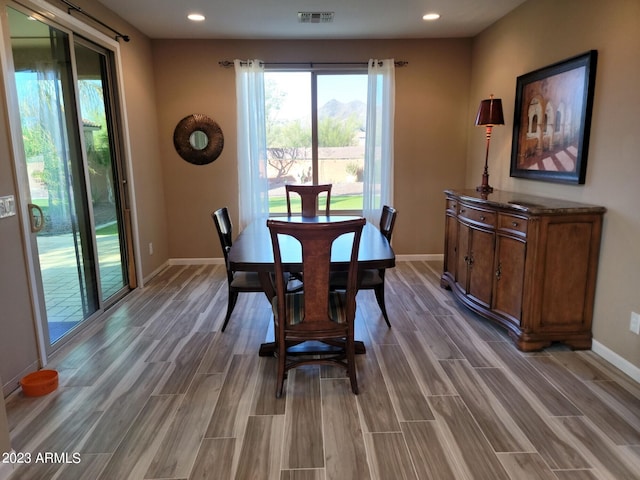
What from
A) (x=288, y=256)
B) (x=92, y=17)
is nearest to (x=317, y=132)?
(x=92, y=17)

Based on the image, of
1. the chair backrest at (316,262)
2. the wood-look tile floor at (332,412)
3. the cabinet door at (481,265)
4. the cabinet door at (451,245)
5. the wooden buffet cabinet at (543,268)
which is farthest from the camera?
the cabinet door at (451,245)

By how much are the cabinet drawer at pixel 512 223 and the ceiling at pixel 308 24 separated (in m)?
2.00

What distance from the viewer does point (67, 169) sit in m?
3.03

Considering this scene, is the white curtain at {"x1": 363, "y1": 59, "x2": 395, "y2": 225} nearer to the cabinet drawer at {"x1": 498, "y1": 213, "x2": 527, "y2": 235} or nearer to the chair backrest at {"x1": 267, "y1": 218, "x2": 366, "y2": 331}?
the cabinet drawer at {"x1": 498, "y1": 213, "x2": 527, "y2": 235}

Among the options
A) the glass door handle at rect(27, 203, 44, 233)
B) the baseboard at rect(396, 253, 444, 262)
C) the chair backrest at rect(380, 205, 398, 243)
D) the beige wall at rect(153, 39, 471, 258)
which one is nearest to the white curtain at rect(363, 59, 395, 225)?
the beige wall at rect(153, 39, 471, 258)

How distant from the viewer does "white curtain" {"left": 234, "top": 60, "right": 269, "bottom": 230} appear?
465 cm

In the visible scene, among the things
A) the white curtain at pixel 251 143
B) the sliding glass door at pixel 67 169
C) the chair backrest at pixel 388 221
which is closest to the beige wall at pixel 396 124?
the white curtain at pixel 251 143

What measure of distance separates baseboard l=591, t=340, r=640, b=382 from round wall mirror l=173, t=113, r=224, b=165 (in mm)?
4140

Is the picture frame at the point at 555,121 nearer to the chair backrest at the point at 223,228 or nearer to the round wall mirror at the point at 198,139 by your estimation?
the chair backrest at the point at 223,228

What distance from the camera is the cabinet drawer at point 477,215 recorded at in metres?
3.10

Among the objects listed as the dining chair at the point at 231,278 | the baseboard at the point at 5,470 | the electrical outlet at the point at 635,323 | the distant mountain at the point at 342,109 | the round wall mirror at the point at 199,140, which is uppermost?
the distant mountain at the point at 342,109

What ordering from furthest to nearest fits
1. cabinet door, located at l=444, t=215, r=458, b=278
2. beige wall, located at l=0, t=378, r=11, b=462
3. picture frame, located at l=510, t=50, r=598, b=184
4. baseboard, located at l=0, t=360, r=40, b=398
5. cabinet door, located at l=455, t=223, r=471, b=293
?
cabinet door, located at l=444, t=215, r=458, b=278
cabinet door, located at l=455, t=223, r=471, b=293
picture frame, located at l=510, t=50, r=598, b=184
baseboard, located at l=0, t=360, r=40, b=398
beige wall, located at l=0, t=378, r=11, b=462

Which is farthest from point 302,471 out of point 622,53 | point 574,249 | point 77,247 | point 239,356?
point 622,53

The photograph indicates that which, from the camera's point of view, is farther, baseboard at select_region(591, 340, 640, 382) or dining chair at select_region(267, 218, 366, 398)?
baseboard at select_region(591, 340, 640, 382)
